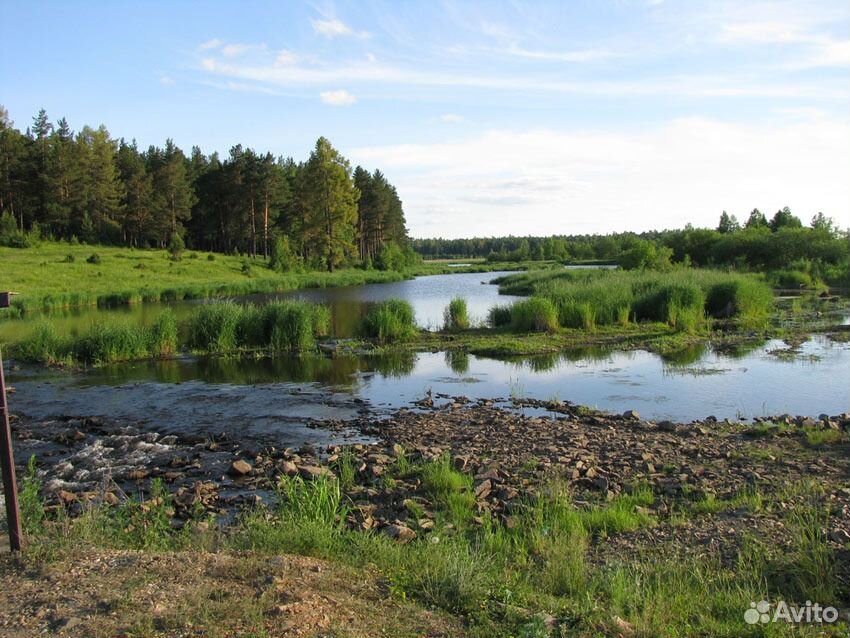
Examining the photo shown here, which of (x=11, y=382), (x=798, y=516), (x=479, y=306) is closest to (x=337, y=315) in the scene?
(x=479, y=306)

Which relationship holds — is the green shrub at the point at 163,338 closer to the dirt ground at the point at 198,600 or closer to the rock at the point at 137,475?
the rock at the point at 137,475

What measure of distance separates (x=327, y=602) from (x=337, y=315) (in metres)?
31.7

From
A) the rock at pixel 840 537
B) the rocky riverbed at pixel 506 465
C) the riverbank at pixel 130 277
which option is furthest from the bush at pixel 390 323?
the riverbank at pixel 130 277

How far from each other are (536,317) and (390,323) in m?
5.81

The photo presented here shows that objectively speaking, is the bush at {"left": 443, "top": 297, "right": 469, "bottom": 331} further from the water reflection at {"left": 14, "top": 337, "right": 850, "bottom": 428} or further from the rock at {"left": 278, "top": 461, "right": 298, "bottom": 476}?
the rock at {"left": 278, "top": 461, "right": 298, "bottom": 476}

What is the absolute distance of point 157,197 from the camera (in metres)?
71.3

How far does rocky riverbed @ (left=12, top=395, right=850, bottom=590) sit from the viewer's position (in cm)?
753

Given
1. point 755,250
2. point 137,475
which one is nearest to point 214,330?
point 137,475

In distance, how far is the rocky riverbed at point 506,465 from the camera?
24.7ft

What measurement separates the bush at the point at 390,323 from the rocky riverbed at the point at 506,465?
37.5 feet

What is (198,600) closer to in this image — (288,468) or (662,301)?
(288,468)

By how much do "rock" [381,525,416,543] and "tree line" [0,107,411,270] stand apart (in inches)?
2445

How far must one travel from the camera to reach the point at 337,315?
119ft

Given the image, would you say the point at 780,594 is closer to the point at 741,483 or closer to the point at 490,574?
the point at 490,574
